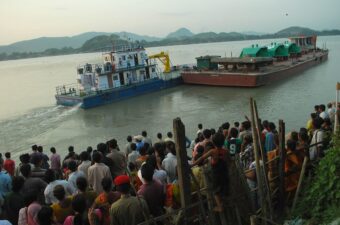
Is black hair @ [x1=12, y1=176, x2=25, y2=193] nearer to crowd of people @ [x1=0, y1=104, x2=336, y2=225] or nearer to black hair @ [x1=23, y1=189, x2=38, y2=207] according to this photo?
crowd of people @ [x1=0, y1=104, x2=336, y2=225]

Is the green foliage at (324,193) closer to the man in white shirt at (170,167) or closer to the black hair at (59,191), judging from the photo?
the man in white shirt at (170,167)

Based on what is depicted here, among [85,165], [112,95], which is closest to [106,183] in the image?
[85,165]

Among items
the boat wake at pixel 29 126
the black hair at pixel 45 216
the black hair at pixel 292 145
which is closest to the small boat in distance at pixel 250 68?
the boat wake at pixel 29 126

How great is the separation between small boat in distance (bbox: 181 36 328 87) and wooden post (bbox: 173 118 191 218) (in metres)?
26.7

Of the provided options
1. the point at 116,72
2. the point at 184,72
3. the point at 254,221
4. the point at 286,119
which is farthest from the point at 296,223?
the point at 184,72

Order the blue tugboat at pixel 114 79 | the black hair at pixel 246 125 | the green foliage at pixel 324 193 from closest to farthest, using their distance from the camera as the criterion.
A: 1. the green foliage at pixel 324 193
2. the black hair at pixel 246 125
3. the blue tugboat at pixel 114 79

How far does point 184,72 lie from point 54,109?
1274 centimetres

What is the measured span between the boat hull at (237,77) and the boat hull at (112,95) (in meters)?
3.12

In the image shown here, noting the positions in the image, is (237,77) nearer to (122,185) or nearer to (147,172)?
(147,172)

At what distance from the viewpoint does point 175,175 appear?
6.55 meters

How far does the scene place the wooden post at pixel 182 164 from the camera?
15.9 feet

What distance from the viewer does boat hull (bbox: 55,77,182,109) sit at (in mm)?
28516

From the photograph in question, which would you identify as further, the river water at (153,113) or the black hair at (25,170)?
the river water at (153,113)

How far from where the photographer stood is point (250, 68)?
107 feet
